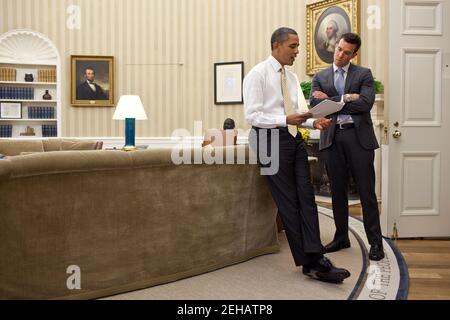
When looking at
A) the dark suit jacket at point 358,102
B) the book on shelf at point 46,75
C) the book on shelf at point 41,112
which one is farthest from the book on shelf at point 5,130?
the dark suit jacket at point 358,102

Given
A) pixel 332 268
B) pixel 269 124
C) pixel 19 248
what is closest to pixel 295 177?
pixel 269 124

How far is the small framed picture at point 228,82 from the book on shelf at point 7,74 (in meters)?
3.51

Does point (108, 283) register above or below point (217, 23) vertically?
below

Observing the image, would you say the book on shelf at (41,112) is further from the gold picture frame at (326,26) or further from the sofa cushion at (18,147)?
the gold picture frame at (326,26)

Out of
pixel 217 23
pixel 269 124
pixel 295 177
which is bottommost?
pixel 295 177

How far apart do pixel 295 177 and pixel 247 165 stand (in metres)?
0.43

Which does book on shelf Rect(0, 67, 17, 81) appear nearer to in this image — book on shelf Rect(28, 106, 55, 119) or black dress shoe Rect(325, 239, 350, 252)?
book on shelf Rect(28, 106, 55, 119)

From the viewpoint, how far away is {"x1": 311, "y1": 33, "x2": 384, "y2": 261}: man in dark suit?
3.70 meters

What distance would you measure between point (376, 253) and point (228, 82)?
204 inches

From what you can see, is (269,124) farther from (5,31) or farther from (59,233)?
(5,31)

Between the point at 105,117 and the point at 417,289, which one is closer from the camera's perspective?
the point at 417,289

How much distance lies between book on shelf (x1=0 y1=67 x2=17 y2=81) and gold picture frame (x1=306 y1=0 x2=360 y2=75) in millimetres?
5092

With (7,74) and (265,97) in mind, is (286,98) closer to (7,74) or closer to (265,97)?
(265,97)
